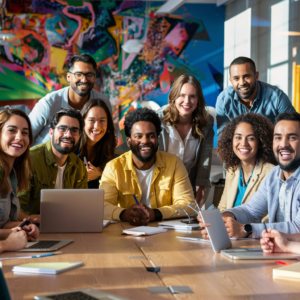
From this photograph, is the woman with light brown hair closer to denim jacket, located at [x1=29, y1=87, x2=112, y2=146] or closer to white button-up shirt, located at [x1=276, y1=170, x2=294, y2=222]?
denim jacket, located at [x1=29, y1=87, x2=112, y2=146]

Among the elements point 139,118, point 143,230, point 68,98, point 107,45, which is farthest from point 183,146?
point 107,45

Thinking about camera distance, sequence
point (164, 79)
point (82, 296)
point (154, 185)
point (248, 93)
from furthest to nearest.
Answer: point (164, 79), point (248, 93), point (154, 185), point (82, 296)

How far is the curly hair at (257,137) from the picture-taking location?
2582mm

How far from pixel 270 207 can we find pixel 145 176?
33.4 inches

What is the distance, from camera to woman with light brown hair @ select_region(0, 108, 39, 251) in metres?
1.91

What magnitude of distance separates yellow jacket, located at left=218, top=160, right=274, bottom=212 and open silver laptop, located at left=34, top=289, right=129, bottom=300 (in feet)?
5.43

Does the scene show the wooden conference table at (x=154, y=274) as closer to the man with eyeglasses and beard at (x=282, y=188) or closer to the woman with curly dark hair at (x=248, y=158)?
the man with eyeglasses and beard at (x=282, y=188)

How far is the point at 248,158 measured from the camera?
8.52ft

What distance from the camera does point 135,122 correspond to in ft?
8.65

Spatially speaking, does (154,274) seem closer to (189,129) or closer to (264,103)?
(189,129)

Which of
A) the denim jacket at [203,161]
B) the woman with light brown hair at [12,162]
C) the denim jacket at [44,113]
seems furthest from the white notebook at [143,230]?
the denim jacket at [44,113]

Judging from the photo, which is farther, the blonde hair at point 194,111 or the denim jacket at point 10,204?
the blonde hair at point 194,111

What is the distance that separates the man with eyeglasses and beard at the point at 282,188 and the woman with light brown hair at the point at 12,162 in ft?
3.56

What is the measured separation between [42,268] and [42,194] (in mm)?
695
